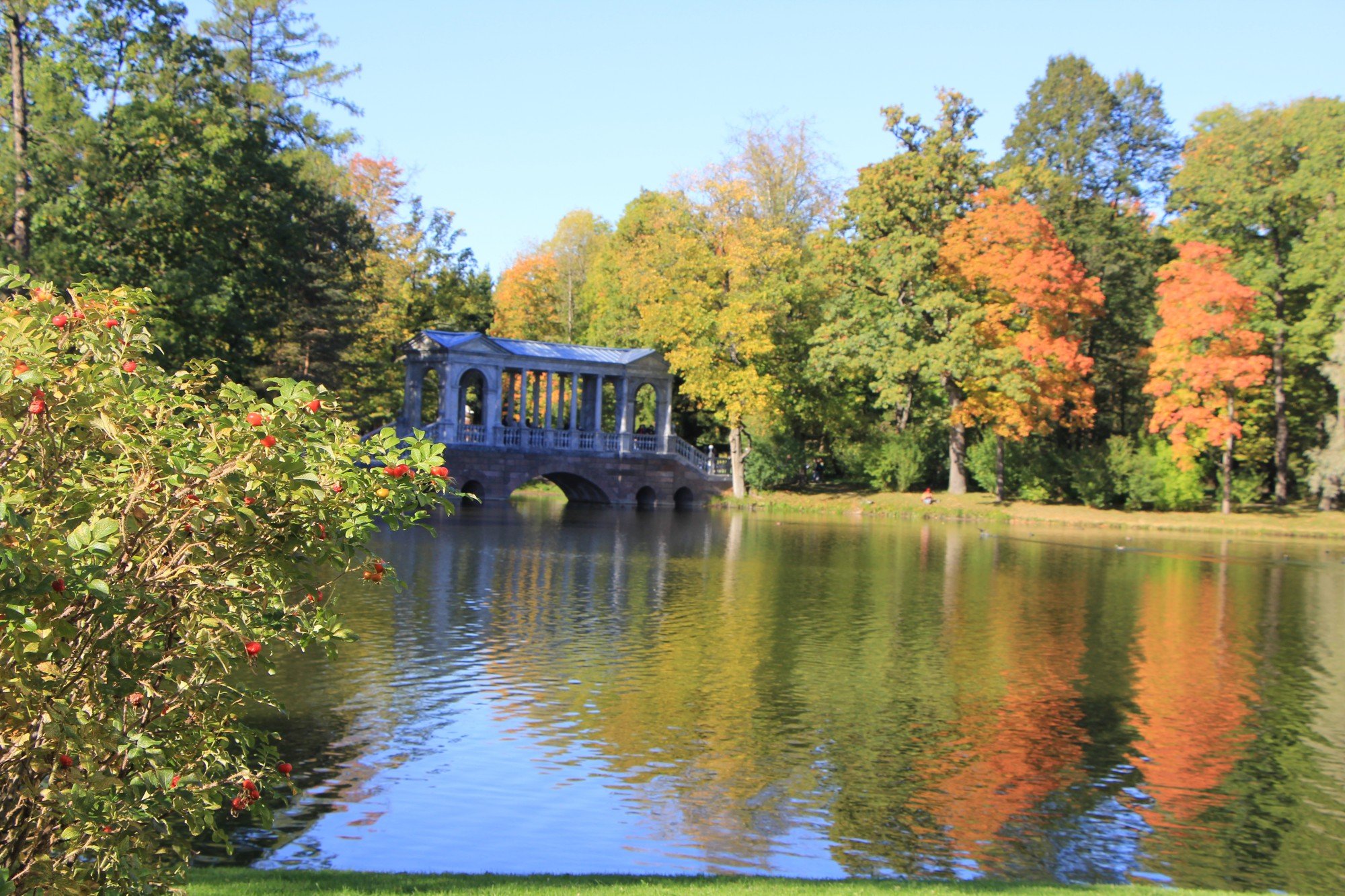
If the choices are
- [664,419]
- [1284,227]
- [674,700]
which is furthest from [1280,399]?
[674,700]

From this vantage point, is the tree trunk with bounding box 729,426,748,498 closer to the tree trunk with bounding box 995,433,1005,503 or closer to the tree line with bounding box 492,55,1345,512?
the tree line with bounding box 492,55,1345,512

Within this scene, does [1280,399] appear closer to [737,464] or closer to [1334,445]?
[1334,445]

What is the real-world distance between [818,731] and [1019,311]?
38665mm

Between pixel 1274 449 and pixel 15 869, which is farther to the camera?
pixel 1274 449

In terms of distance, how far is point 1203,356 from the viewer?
46.2 metres

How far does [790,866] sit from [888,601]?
45.3ft

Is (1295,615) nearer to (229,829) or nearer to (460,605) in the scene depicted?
(460,605)

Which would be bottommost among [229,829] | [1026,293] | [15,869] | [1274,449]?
[229,829]

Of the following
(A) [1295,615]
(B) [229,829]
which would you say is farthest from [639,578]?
(B) [229,829]

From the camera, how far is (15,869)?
17.3 ft

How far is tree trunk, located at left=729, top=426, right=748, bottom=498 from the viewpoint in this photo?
5262 centimetres

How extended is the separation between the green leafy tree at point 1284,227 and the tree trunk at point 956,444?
442 inches

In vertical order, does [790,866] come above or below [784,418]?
below

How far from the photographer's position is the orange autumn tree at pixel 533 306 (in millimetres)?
74625
